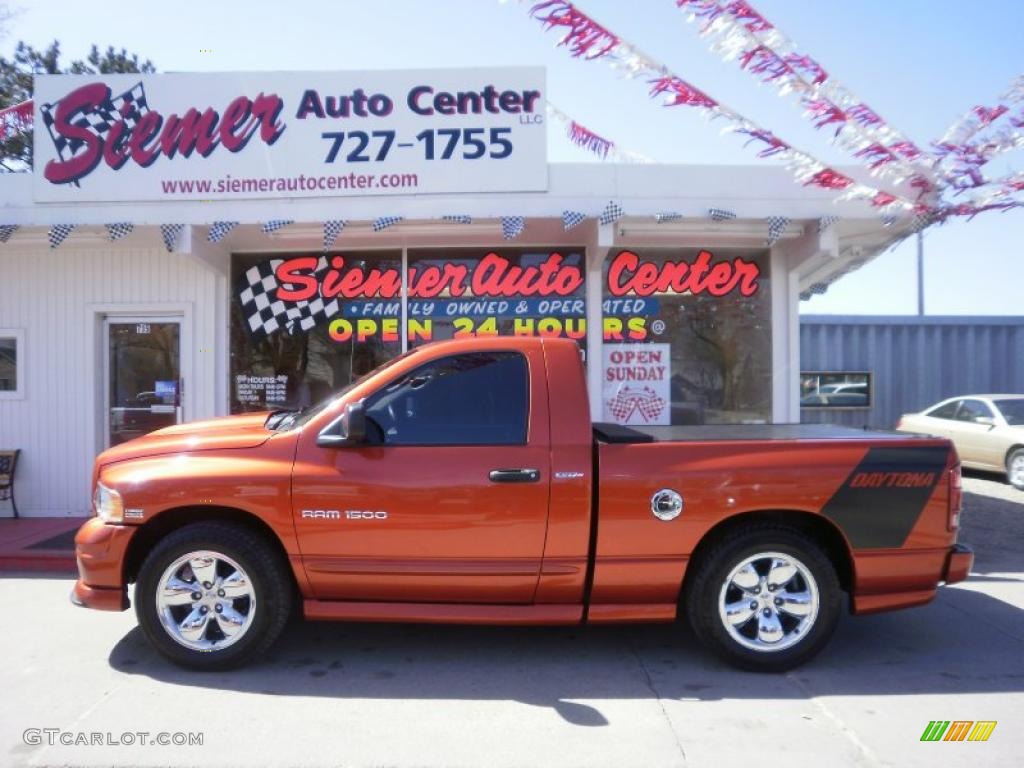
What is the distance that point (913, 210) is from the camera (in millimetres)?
7402

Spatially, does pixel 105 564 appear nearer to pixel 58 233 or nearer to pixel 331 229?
pixel 331 229

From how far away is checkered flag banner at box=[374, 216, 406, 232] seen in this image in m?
7.44

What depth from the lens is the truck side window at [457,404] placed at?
4.24m

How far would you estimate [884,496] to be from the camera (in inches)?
167

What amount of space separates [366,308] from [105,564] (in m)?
4.79

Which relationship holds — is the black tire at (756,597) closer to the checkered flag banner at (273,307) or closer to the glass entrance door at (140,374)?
the checkered flag banner at (273,307)

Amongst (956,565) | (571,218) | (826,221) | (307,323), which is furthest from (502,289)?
(956,565)

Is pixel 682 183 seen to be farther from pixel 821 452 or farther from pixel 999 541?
pixel 999 541

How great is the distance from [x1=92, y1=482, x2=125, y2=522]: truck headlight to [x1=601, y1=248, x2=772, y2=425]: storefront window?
5346 mm

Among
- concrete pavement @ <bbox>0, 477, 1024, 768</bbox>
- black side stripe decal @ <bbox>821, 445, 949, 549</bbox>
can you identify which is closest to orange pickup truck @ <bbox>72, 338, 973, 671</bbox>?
black side stripe decal @ <bbox>821, 445, 949, 549</bbox>

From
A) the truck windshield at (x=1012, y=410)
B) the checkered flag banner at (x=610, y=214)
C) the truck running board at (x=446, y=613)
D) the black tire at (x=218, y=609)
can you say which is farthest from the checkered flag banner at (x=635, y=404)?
the truck windshield at (x=1012, y=410)

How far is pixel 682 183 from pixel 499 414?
448 centimetres

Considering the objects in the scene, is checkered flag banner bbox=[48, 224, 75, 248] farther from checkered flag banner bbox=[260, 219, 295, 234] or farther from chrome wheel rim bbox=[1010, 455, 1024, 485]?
chrome wheel rim bbox=[1010, 455, 1024, 485]

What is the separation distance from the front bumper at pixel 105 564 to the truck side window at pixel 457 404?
157 cm
